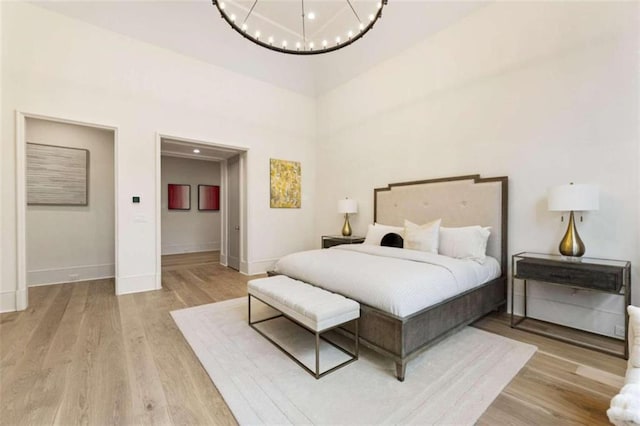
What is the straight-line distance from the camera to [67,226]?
4.62 meters

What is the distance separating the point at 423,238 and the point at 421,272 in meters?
1.04

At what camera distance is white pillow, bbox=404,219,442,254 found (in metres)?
3.21

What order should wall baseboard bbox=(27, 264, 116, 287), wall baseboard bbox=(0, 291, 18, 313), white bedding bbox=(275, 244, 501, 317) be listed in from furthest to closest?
1. wall baseboard bbox=(27, 264, 116, 287)
2. wall baseboard bbox=(0, 291, 18, 313)
3. white bedding bbox=(275, 244, 501, 317)

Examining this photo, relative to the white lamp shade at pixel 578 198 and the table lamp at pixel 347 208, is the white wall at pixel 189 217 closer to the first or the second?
the table lamp at pixel 347 208

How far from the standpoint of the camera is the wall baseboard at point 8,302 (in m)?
3.20

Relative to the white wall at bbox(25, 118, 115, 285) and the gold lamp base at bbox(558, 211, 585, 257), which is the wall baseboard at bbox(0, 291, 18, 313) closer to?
the white wall at bbox(25, 118, 115, 285)

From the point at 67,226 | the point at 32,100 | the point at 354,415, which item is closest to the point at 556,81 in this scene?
the point at 354,415

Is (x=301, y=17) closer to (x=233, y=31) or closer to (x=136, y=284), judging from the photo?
(x=233, y=31)

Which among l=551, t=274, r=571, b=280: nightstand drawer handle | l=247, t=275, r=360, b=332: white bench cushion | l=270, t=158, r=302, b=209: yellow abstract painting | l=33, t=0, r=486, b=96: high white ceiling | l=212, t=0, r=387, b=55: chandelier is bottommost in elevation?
l=247, t=275, r=360, b=332: white bench cushion

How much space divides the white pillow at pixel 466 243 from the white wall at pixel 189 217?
22.7ft

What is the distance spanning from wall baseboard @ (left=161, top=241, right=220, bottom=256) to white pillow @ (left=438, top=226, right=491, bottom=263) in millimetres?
6894

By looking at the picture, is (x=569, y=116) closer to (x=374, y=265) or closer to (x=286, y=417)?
(x=374, y=265)

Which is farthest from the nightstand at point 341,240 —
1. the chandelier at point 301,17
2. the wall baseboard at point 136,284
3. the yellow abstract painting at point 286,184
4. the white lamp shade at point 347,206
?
the chandelier at point 301,17

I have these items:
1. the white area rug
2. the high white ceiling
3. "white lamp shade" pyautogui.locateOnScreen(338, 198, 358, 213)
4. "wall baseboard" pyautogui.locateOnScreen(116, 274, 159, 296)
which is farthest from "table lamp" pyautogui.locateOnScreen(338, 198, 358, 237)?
"wall baseboard" pyautogui.locateOnScreen(116, 274, 159, 296)
